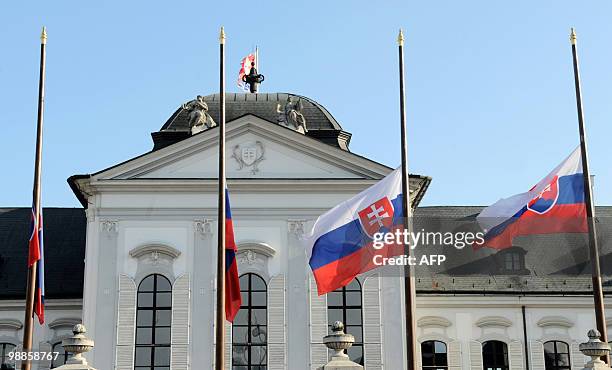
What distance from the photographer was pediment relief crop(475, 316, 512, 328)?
1368 inches

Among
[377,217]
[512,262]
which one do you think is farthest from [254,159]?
[377,217]

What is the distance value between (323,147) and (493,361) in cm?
984

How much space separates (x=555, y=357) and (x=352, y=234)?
56.1 ft

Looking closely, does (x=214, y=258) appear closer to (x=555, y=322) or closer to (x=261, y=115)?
(x=261, y=115)

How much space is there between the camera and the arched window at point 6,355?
111 feet

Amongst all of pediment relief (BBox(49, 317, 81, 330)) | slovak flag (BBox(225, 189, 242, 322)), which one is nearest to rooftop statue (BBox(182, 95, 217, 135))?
pediment relief (BBox(49, 317, 81, 330))

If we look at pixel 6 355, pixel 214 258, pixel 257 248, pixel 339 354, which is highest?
pixel 257 248

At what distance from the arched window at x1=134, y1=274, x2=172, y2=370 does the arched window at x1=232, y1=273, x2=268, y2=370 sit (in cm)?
213

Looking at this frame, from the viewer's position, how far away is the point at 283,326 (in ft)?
101

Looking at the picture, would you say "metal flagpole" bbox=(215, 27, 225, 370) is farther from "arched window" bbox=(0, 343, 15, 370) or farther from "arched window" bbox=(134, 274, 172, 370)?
"arched window" bbox=(0, 343, 15, 370)

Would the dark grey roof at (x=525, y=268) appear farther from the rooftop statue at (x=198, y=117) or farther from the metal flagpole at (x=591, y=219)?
the metal flagpole at (x=591, y=219)

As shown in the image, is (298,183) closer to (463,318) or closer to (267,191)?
(267,191)

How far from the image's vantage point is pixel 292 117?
3303 cm

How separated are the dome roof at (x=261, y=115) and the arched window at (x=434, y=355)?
7473 mm
